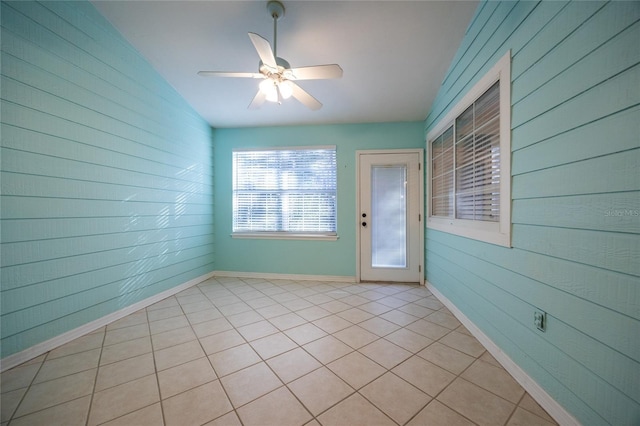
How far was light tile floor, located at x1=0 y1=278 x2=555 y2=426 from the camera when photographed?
1.25 m

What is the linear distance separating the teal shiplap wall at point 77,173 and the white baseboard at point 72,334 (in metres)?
0.05

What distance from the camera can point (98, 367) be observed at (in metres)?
1.63

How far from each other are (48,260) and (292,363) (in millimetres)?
2089

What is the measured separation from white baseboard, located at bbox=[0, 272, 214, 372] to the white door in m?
2.81

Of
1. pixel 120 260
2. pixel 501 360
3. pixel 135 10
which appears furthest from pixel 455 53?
pixel 120 260

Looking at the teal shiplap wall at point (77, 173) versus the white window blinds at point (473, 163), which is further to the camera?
the white window blinds at point (473, 163)

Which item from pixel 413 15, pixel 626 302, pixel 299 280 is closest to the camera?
pixel 626 302

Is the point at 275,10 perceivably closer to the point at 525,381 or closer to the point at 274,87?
the point at 274,87

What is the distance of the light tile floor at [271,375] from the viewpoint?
125 centimetres

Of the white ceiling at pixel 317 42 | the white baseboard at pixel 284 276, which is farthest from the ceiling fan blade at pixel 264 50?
the white baseboard at pixel 284 276

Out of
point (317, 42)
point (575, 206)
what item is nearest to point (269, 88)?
point (317, 42)

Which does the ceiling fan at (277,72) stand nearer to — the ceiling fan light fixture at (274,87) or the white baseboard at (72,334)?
the ceiling fan light fixture at (274,87)

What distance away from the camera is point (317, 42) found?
2.28 metres

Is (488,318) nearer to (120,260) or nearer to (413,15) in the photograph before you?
(413,15)
